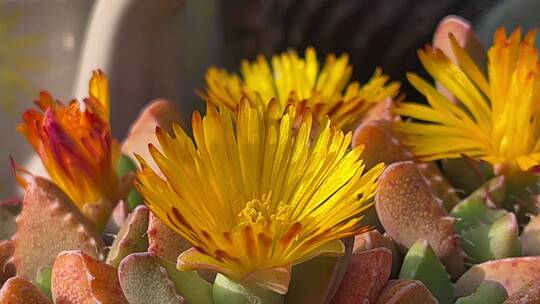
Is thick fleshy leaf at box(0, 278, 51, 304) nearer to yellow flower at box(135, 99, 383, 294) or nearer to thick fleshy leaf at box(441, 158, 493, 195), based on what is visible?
yellow flower at box(135, 99, 383, 294)

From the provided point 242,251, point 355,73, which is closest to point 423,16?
point 355,73

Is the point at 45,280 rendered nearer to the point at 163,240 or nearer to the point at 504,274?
the point at 163,240

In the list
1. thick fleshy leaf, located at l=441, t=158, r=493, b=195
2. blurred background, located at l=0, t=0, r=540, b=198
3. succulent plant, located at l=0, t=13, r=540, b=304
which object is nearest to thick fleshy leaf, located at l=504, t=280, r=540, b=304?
succulent plant, located at l=0, t=13, r=540, b=304

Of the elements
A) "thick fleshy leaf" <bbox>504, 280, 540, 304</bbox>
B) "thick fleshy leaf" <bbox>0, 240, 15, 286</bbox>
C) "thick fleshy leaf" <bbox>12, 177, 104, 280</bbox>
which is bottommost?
"thick fleshy leaf" <bbox>0, 240, 15, 286</bbox>

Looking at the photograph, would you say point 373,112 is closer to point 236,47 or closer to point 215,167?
point 215,167

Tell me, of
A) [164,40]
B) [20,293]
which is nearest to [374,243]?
[20,293]
